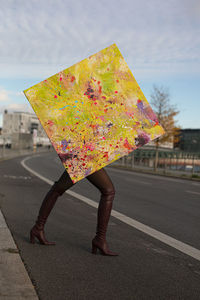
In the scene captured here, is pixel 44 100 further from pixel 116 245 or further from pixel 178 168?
pixel 178 168

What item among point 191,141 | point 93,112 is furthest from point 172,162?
point 191,141

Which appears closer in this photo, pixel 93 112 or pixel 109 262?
pixel 109 262

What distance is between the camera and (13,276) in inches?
125

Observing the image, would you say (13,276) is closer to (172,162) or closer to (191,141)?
(172,162)

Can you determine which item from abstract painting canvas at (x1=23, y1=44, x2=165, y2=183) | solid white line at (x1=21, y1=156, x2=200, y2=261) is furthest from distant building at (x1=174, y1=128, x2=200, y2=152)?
abstract painting canvas at (x1=23, y1=44, x2=165, y2=183)

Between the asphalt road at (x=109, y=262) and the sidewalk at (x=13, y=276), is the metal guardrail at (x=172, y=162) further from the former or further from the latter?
the sidewalk at (x=13, y=276)

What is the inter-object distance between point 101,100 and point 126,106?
258 millimetres

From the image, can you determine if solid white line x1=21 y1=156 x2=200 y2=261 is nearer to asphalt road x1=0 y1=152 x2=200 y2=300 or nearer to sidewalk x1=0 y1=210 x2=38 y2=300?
asphalt road x1=0 y1=152 x2=200 y2=300

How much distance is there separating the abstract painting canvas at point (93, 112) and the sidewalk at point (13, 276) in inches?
36.3

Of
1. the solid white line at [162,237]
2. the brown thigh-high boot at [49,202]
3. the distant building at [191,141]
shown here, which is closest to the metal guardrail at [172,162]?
the solid white line at [162,237]

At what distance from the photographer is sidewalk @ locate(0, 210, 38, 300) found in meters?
2.79

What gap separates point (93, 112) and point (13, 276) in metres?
1.69

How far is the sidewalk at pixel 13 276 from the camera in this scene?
2.79 metres

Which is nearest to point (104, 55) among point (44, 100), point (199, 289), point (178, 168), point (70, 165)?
point (44, 100)
